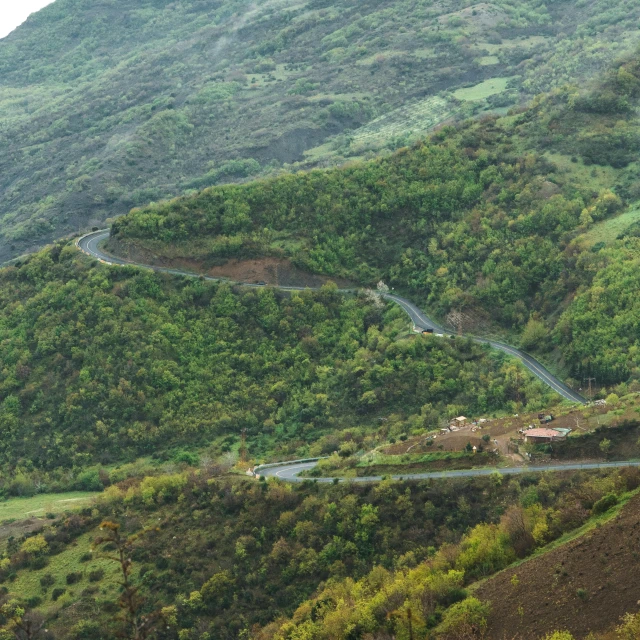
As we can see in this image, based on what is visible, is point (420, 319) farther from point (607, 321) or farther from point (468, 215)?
point (607, 321)

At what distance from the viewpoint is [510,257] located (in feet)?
295

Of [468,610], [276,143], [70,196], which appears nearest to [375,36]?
[276,143]

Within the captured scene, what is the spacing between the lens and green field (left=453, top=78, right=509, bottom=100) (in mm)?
158250

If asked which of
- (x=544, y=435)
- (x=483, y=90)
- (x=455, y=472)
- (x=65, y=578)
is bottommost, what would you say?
(x=483, y=90)

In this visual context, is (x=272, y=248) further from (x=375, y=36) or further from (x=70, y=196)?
(x=375, y=36)

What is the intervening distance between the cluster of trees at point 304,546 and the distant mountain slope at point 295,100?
8350 cm

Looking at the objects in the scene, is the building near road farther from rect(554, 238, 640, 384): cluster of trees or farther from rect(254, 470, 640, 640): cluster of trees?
rect(554, 238, 640, 384): cluster of trees

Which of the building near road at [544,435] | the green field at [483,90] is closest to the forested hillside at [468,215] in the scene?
the building near road at [544,435]

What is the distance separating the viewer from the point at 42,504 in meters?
75.2

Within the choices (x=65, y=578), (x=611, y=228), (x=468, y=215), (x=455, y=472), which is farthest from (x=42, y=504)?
(x=611, y=228)

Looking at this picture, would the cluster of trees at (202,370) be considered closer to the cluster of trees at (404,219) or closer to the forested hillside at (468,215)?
the cluster of trees at (404,219)

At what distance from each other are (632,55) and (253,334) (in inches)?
1719

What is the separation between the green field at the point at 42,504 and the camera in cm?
7144

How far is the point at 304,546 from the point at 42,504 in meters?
22.9
